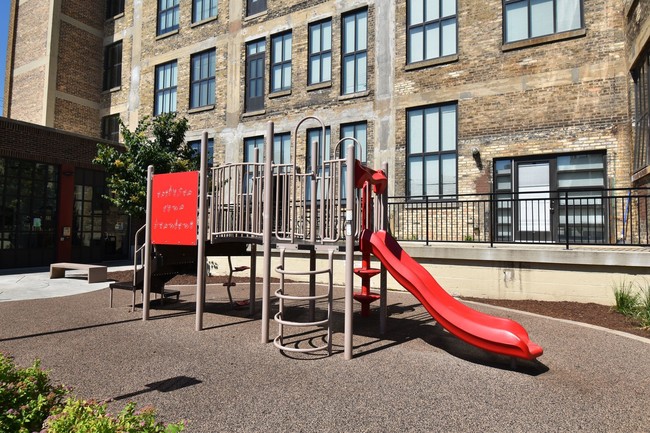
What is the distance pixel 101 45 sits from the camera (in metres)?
26.2

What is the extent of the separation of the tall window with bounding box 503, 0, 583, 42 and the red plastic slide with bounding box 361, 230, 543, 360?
10105 millimetres

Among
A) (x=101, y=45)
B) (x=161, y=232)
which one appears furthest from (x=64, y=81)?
(x=161, y=232)

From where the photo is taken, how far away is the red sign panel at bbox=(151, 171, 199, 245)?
789cm

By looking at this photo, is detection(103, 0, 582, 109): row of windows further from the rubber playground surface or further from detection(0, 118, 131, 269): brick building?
the rubber playground surface

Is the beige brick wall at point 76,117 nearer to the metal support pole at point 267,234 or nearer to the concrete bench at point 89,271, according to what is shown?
the concrete bench at point 89,271

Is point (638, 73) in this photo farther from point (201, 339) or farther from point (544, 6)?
point (201, 339)

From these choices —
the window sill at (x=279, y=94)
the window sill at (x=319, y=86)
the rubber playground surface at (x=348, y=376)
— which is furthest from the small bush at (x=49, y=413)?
the window sill at (x=279, y=94)

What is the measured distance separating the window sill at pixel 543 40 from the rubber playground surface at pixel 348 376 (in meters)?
8.82

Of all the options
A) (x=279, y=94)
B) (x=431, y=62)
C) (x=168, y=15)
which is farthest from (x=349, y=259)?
(x=168, y=15)

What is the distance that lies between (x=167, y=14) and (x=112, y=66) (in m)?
5.68

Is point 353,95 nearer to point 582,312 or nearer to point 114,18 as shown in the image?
point 582,312

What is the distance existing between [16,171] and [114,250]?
5.90m

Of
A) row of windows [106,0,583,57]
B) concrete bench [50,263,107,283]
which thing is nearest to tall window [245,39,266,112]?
row of windows [106,0,583,57]

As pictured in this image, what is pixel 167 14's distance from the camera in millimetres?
22547
